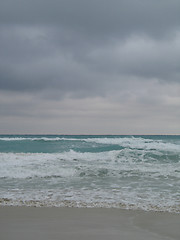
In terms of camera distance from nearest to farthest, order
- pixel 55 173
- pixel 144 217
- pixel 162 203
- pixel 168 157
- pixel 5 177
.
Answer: pixel 144 217, pixel 162 203, pixel 5 177, pixel 55 173, pixel 168 157

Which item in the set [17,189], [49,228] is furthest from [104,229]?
[17,189]

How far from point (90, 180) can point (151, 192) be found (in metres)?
2.56

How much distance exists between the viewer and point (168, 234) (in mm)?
4227

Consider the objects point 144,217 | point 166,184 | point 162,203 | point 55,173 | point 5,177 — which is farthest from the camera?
point 55,173

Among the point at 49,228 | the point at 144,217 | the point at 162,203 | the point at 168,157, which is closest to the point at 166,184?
the point at 162,203

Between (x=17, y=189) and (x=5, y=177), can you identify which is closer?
(x=17, y=189)

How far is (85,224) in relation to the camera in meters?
4.68

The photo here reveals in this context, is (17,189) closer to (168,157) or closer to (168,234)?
(168,234)

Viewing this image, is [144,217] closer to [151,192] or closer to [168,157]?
[151,192]

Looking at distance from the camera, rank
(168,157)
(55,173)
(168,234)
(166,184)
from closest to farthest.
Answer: (168,234), (166,184), (55,173), (168,157)

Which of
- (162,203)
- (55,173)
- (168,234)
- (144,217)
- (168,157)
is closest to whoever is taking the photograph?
(168,234)

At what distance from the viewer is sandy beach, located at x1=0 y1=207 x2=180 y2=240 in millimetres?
4059

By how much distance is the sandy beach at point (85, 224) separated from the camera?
13.3ft

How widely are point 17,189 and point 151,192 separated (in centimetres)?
396
